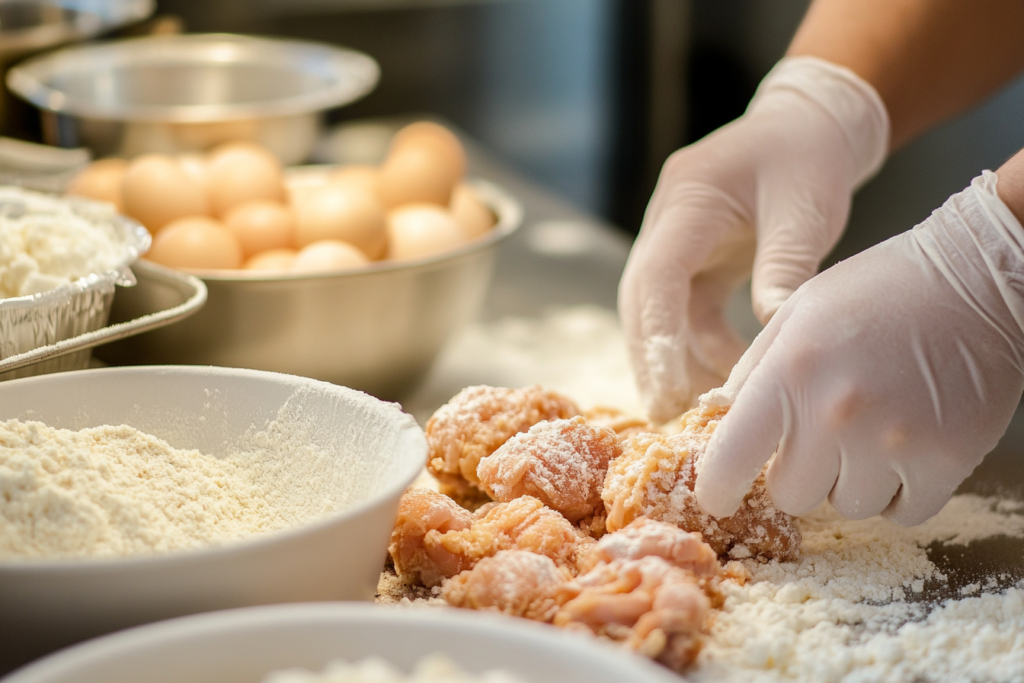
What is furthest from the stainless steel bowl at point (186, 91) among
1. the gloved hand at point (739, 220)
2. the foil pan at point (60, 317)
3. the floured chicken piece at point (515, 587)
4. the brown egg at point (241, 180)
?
the floured chicken piece at point (515, 587)

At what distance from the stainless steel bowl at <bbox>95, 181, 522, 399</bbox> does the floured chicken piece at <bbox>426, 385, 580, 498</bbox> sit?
0.81 feet

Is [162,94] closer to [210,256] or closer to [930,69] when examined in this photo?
[210,256]

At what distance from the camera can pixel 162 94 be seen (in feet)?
7.56

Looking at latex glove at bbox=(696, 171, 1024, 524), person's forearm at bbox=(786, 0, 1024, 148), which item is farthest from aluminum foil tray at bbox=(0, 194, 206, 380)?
person's forearm at bbox=(786, 0, 1024, 148)

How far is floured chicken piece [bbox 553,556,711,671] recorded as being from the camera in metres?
0.79

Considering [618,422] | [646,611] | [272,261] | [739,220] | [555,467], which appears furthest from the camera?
[272,261]

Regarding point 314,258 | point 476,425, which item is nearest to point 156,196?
point 314,258

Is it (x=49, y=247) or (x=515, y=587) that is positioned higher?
(x=49, y=247)

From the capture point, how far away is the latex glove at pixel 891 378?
3.09ft

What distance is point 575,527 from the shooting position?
1.04 m

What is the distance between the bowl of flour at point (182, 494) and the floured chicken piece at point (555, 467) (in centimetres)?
17

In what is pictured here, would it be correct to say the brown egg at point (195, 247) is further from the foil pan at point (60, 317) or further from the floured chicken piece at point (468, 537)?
the floured chicken piece at point (468, 537)

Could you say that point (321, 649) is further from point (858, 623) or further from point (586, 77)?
point (586, 77)

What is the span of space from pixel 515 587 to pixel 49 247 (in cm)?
76
